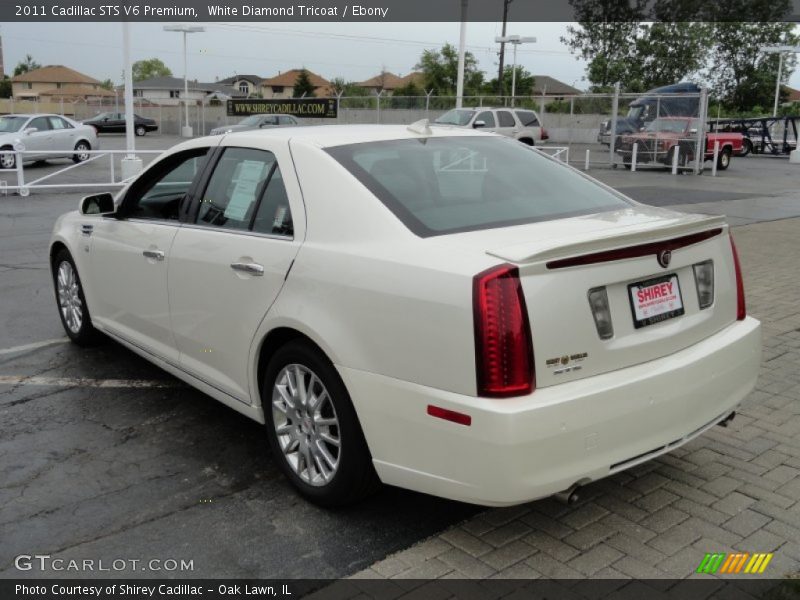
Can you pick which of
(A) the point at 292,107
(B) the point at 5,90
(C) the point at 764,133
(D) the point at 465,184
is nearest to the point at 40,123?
(A) the point at 292,107

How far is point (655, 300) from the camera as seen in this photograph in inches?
129

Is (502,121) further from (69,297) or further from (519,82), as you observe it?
(519,82)

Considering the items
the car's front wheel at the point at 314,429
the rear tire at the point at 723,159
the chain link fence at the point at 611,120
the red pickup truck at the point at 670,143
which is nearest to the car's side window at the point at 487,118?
the chain link fence at the point at 611,120

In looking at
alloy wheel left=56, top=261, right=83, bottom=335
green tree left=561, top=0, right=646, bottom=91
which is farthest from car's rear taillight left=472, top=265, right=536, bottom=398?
green tree left=561, top=0, right=646, bottom=91

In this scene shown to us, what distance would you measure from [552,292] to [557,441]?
53cm

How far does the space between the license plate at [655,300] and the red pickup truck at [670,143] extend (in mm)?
22751

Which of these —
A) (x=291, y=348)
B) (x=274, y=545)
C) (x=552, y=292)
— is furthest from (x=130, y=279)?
(x=552, y=292)

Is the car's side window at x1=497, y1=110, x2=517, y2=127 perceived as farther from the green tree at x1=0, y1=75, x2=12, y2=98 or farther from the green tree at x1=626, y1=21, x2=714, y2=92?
the green tree at x1=0, y1=75, x2=12, y2=98

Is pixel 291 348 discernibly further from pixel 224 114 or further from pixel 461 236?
pixel 224 114

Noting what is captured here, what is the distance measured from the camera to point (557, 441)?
2889 mm

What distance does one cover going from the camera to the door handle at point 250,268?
12.2ft

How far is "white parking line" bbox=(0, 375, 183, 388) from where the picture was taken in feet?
17.3

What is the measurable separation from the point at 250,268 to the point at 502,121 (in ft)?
84.3

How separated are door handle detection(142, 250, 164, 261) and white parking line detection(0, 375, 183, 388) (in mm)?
1064
